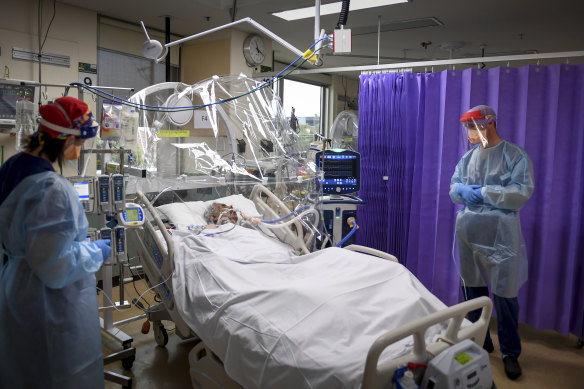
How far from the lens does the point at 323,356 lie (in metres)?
1.60

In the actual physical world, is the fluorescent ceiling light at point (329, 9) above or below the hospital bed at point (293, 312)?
above

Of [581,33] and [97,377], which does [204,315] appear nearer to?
[97,377]

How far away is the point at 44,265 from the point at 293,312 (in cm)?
95

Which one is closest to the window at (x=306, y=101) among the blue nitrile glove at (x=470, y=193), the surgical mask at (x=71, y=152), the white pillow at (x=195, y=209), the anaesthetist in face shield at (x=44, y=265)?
the white pillow at (x=195, y=209)

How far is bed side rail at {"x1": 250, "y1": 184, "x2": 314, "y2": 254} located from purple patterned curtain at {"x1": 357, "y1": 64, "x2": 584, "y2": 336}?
1100 mm

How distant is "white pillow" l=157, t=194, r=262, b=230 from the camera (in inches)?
113

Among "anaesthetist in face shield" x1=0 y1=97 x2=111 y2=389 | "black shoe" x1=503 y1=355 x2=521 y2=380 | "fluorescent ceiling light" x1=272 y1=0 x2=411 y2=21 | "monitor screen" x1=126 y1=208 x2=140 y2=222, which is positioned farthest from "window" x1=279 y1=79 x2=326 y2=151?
"anaesthetist in face shield" x1=0 y1=97 x2=111 y2=389

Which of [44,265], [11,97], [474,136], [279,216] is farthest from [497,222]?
[11,97]

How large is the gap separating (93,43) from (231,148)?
9.23ft

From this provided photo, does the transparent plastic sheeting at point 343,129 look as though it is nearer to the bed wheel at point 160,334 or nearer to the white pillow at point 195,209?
the white pillow at point 195,209

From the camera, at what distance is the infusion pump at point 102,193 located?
2.46m

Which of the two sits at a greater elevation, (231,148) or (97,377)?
(231,148)

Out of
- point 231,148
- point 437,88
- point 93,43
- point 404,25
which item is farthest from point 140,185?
point 404,25

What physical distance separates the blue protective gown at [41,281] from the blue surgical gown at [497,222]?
2.28 m
